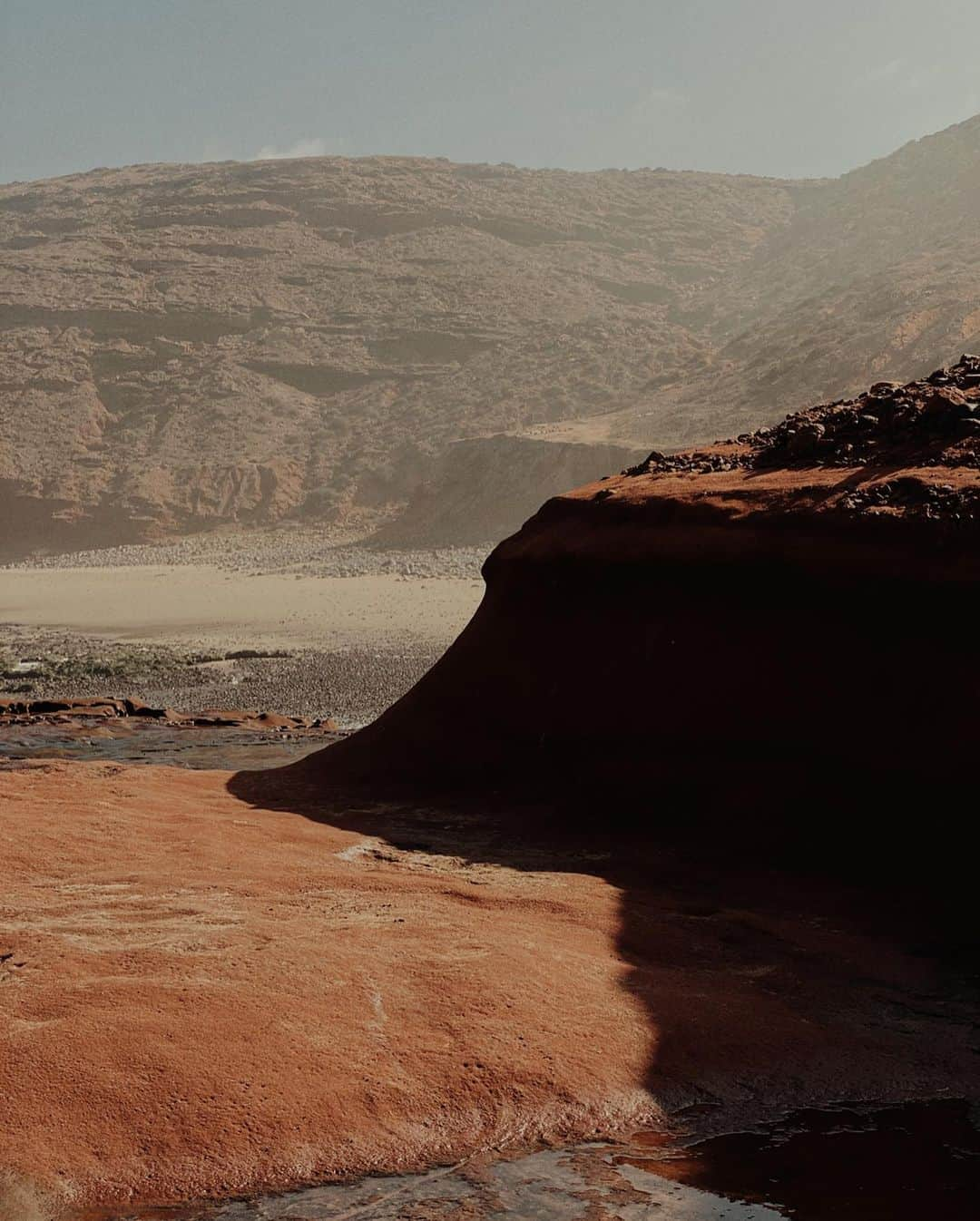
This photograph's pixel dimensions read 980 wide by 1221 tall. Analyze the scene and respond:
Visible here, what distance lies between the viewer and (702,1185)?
3602mm

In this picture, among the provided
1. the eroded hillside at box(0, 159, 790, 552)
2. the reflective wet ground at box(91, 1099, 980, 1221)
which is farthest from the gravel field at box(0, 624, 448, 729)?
the eroded hillside at box(0, 159, 790, 552)

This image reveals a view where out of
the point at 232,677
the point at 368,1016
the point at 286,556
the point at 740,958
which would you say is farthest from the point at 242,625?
the point at 368,1016

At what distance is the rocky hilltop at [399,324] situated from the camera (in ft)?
148

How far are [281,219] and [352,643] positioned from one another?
178 feet

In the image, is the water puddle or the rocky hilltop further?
the rocky hilltop

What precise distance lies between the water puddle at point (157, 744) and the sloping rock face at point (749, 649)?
273 centimetres

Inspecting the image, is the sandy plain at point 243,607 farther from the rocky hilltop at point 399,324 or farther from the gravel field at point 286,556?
the rocky hilltop at point 399,324

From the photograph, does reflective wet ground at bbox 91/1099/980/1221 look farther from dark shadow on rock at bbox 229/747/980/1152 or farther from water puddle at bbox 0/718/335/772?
water puddle at bbox 0/718/335/772

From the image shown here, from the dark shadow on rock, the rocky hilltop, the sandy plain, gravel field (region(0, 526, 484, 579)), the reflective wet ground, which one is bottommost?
the reflective wet ground

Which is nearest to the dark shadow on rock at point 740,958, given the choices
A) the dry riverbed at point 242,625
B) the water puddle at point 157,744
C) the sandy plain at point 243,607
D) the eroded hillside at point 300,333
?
the water puddle at point 157,744

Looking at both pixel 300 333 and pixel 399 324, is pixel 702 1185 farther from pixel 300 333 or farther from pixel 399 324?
pixel 300 333

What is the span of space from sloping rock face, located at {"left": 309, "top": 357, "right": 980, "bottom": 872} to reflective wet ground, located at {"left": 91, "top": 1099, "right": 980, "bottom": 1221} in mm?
2641

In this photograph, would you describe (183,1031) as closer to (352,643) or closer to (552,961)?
(552,961)

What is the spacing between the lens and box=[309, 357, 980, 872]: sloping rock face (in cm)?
645
